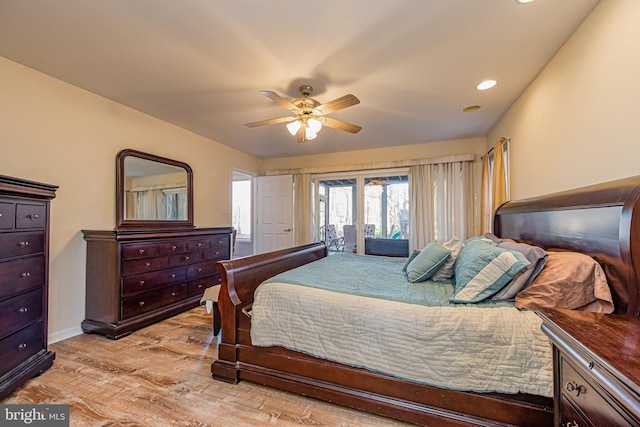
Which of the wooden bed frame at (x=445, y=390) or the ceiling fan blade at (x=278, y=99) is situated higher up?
the ceiling fan blade at (x=278, y=99)

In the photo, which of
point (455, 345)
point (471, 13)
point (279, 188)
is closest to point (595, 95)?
point (471, 13)

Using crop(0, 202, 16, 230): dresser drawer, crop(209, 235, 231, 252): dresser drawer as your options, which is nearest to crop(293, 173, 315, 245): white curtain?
crop(209, 235, 231, 252): dresser drawer

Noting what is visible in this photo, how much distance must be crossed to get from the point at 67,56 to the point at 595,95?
3.85 meters

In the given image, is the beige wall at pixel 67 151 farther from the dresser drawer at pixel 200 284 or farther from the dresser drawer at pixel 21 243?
the dresser drawer at pixel 200 284

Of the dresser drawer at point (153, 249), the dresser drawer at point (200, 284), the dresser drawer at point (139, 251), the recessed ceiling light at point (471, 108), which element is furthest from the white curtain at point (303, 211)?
the recessed ceiling light at point (471, 108)

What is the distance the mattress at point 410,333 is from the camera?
4.24 feet

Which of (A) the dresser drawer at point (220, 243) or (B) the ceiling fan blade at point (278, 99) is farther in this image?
(A) the dresser drawer at point (220, 243)

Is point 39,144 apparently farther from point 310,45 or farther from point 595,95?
point 595,95

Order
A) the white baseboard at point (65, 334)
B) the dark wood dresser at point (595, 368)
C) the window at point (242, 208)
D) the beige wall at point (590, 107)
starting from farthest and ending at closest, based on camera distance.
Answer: the window at point (242, 208), the white baseboard at point (65, 334), the beige wall at point (590, 107), the dark wood dresser at point (595, 368)

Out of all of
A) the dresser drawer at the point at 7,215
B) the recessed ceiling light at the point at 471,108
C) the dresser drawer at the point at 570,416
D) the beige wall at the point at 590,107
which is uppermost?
the recessed ceiling light at the point at 471,108

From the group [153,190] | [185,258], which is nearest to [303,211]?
[185,258]

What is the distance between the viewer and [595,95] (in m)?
1.68

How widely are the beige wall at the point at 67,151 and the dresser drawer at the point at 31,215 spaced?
625mm

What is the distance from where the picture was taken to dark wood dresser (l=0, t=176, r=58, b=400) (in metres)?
1.71
